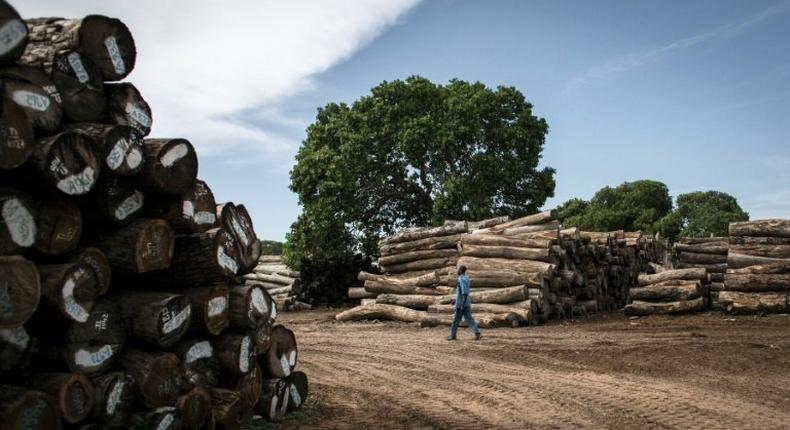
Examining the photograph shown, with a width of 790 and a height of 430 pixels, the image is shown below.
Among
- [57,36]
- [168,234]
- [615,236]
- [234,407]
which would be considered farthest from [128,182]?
[615,236]

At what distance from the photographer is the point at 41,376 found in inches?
218

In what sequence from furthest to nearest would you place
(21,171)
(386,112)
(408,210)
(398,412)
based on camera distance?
1. (408,210)
2. (386,112)
3. (398,412)
4. (21,171)

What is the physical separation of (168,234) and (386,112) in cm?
2220

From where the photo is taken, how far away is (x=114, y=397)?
19.0ft

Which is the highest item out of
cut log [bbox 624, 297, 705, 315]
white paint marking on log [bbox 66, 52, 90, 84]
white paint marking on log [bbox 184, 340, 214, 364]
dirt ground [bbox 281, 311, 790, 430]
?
white paint marking on log [bbox 66, 52, 90, 84]

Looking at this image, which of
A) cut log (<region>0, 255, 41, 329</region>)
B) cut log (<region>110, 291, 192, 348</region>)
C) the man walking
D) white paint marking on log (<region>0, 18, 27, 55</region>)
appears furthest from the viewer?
the man walking

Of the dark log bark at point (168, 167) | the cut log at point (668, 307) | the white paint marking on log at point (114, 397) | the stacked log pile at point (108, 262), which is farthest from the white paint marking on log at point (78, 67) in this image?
the cut log at point (668, 307)

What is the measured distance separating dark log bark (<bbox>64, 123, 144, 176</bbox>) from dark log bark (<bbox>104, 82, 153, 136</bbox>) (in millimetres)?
327

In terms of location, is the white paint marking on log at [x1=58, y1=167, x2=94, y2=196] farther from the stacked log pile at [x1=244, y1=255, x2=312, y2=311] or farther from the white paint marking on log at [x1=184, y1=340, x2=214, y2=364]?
the stacked log pile at [x1=244, y1=255, x2=312, y2=311]

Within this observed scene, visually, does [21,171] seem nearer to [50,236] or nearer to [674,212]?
[50,236]

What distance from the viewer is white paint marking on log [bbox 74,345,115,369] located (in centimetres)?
564

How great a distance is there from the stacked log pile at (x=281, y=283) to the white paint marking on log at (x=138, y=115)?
2019cm

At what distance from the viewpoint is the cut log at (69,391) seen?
5395 mm

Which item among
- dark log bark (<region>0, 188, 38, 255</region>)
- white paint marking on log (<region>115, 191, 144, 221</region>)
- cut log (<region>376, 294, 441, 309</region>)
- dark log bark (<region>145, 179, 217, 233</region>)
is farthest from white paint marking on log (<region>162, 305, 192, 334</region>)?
cut log (<region>376, 294, 441, 309</region>)
